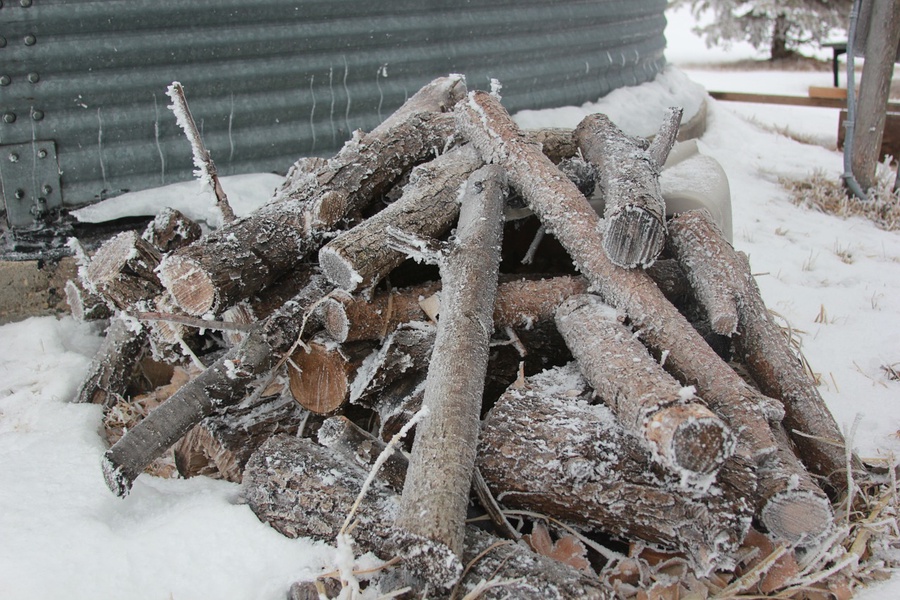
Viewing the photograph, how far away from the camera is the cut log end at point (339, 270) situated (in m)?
2.19

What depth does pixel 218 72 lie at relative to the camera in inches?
151

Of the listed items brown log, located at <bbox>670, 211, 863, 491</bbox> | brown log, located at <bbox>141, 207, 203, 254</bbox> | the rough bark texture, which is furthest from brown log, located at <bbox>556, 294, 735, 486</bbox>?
the rough bark texture

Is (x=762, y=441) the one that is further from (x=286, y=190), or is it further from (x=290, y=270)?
(x=286, y=190)

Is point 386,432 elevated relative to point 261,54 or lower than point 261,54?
lower

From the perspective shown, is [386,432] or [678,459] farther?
[386,432]

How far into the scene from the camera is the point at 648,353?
2.01 m

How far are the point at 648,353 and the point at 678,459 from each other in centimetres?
46

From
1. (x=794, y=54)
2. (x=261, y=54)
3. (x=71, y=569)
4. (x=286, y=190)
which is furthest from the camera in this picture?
(x=794, y=54)

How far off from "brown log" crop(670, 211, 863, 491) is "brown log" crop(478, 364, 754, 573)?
48 cm

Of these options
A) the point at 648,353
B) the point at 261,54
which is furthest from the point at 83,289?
the point at 648,353

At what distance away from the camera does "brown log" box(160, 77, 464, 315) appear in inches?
87.4

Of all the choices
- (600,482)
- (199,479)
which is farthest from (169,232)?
(600,482)

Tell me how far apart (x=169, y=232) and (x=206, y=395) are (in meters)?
0.93

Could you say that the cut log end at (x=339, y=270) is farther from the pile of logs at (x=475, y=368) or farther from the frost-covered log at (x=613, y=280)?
the frost-covered log at (x=613, y=280)
